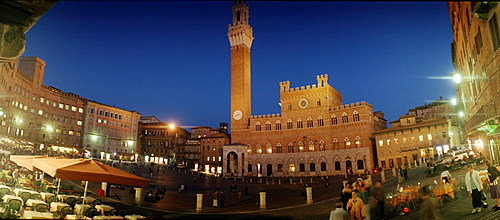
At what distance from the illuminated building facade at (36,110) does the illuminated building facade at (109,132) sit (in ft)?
5.39

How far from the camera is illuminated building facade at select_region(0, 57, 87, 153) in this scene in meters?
43.2

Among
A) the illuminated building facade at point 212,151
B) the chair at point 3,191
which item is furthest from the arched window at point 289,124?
the chair at point 3,191

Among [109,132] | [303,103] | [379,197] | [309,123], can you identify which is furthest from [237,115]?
[379,197]

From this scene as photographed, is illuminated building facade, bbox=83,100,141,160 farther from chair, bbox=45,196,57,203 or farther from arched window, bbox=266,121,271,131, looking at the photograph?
chair, bbox=45,196,57,203

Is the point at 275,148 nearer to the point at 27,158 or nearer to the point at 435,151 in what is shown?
the point at 435,151

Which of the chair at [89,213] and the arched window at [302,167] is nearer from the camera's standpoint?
the chair at [89,213]

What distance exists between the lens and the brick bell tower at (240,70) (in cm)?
6469

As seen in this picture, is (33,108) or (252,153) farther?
(252,153)

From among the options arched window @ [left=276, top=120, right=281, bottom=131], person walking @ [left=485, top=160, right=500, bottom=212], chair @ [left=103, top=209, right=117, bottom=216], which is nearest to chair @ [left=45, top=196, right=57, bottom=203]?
chair @ [left=103, top=209, right=117, bottom=216]

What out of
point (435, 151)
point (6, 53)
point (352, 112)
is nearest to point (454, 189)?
point (6, 53)

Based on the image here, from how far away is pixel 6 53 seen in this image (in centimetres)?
423

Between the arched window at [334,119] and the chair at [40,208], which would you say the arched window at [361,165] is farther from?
the chair at [40,208]

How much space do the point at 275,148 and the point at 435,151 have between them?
27102 mm

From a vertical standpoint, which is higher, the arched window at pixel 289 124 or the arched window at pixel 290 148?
the arched window at pixel 289 124
